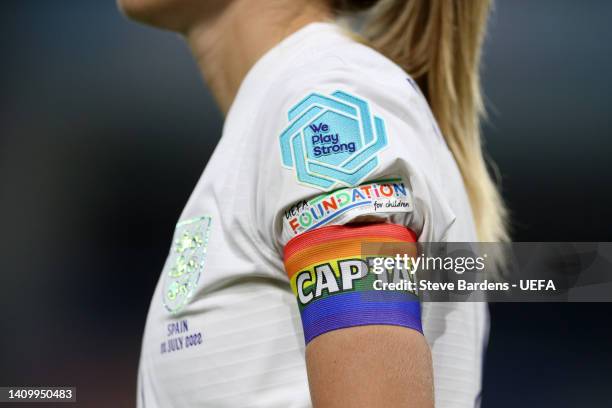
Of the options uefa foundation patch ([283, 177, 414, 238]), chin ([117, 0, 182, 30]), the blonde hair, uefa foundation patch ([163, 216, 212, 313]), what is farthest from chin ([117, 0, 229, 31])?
uefa foundation patch ([283, 177, 414, 238])

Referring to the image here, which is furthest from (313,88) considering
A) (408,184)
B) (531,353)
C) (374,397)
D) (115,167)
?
(115,167)

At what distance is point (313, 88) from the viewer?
63cm

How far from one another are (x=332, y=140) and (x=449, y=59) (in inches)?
14.8

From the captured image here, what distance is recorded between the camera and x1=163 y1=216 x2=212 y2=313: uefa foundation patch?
687 mm

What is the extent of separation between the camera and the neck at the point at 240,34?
846mm

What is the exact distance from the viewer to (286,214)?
1.95ft

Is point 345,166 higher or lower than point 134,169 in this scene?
higher

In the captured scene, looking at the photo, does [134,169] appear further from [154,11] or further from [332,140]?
[332,140]

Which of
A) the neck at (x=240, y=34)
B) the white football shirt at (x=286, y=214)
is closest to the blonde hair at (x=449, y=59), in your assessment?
the neck at (x=240, y=34)

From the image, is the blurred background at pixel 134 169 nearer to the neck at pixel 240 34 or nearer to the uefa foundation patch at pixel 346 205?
the neck at pixel 240 34

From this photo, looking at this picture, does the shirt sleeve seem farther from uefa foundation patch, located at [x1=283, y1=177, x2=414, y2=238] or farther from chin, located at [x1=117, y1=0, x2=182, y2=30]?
chin, located at [x1=117, y1=0, x2=182, y2=30]

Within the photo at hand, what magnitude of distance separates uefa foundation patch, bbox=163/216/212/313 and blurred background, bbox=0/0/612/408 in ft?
4.31

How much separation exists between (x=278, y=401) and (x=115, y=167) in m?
1.61

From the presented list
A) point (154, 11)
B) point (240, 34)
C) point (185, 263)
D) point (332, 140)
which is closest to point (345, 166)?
point (332, 140)
